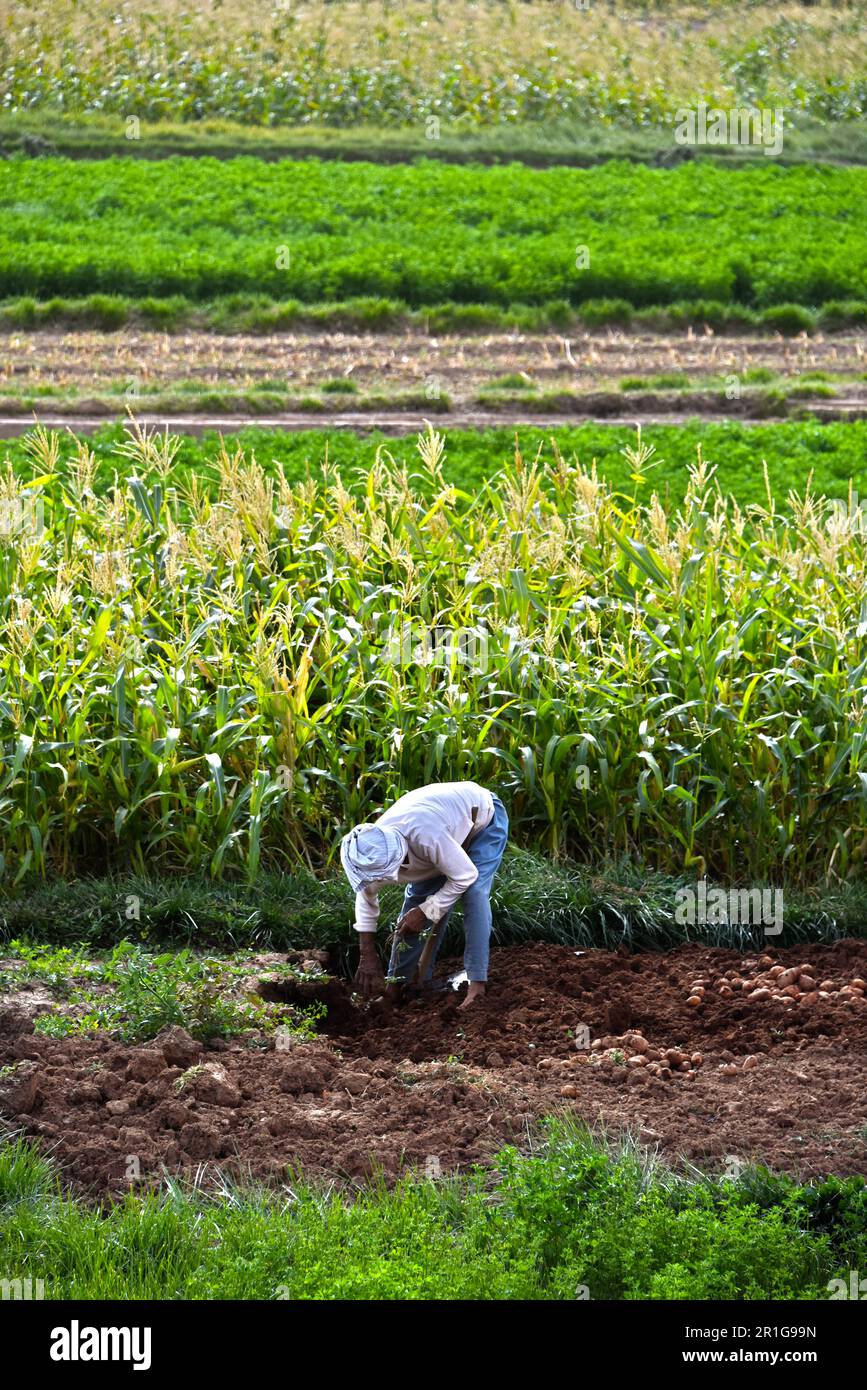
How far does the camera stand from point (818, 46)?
31.6 meters

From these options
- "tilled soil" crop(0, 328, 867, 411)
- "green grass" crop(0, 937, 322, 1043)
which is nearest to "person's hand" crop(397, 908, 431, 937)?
"green grass" crop(0, 937, 322, 1043)

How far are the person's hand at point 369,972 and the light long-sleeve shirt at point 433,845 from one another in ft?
0.42

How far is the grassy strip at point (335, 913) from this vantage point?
757 cm

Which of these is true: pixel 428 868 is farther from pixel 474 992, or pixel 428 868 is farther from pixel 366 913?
pixel 474 992

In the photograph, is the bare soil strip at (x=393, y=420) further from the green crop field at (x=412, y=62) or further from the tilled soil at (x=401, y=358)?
→ the green crop field at (x=412, y=62)

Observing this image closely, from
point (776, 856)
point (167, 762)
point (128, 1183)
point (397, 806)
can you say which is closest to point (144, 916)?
point (167, 762)

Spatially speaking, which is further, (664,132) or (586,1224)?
(664,132)

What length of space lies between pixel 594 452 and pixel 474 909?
27.9ft

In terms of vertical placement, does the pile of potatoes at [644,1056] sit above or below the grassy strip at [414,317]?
below

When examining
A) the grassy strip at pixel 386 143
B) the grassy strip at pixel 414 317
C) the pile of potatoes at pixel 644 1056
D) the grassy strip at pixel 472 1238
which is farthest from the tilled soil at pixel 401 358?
the grassy strip at pixel 472 1238

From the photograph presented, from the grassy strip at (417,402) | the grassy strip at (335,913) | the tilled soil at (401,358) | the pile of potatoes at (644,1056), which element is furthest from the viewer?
the tilled soil at (401,358)

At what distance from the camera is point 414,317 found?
782 inches

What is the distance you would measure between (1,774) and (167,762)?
0.82 metres

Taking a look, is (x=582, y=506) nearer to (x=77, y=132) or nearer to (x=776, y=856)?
(x=776, y=856)
